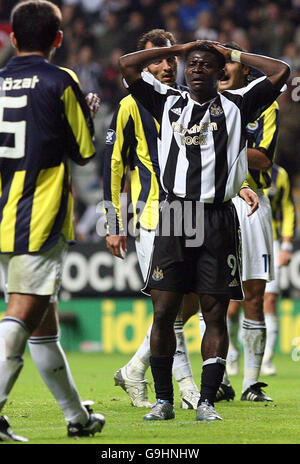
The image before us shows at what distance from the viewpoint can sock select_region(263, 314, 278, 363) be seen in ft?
31.7

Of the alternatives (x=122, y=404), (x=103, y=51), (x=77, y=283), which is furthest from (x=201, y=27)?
(x=122, y=404)

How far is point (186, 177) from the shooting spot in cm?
538

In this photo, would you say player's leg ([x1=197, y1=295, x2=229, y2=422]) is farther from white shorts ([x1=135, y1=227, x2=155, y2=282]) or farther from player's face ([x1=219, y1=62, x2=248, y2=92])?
player's face ([x1=219, y1=62, x2=248, y2=92])

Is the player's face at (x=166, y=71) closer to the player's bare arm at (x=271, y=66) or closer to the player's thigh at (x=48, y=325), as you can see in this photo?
the player's bare arm at (x=271, y=66)

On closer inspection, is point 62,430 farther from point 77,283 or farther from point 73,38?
point 73,38

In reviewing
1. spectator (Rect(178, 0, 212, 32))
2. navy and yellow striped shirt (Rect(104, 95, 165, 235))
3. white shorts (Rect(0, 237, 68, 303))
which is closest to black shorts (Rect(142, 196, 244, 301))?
navy and yellow striped shirt (Rect(104, 95, 165, 235))

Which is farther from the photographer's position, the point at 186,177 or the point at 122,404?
the point at 122,404

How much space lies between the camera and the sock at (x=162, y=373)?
543 centimetres

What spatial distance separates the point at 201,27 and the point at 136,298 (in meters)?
5.39

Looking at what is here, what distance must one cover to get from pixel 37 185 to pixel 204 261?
1267 millimetres

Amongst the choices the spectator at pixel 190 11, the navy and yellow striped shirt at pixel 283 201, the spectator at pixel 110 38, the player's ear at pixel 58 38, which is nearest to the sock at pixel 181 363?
the player's ear at pixel 58 38

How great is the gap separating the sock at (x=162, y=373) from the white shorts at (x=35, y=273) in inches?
46.1

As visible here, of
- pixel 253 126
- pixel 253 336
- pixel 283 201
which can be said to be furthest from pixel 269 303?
pixel 253 126

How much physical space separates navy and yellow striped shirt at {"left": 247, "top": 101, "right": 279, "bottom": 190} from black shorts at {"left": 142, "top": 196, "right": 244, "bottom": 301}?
143cm
